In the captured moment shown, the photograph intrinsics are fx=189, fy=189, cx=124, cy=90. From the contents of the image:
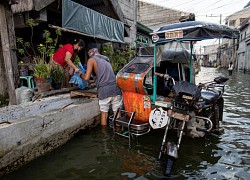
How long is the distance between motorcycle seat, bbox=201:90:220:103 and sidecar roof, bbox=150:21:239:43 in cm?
134

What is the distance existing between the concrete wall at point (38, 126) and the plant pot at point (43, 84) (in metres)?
0.45

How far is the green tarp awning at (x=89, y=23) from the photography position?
593 centimetres

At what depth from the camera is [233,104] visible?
26.2 ft

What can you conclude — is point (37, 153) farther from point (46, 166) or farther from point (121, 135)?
point (121, 135)

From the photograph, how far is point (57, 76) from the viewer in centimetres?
570

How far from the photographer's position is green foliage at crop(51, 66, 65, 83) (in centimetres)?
558

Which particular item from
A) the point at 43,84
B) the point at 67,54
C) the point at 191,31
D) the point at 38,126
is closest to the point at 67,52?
the point at 67,54

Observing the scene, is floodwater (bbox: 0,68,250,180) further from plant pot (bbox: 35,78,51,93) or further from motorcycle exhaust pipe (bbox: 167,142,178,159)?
plant pot (bbox: 35,78,51,93)

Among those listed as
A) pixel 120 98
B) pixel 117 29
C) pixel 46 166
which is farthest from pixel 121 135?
pixel 117 29

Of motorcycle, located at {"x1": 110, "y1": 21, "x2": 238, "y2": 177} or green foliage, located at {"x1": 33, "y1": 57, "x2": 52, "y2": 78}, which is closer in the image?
motorcycle, located at {"x1": 110, "y1": 21, "x2": 238, "y2": 177}

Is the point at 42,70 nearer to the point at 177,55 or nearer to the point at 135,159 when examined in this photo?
the point at 135,159

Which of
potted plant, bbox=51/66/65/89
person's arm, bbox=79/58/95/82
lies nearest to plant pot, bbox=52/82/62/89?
potted plant, bbox=51/66/65/89

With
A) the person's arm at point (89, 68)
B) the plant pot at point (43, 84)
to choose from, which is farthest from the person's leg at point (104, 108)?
the plant pot at point (43, 84)

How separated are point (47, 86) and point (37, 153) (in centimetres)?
220
